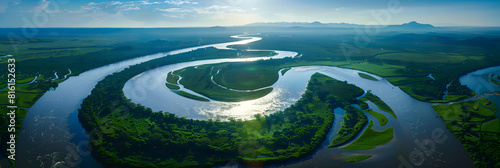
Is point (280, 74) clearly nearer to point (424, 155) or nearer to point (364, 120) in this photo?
point (364, 120)

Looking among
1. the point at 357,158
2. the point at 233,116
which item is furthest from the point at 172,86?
the point at 357,158

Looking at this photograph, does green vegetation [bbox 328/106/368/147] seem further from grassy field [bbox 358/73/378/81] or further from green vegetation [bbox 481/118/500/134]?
grassy field [bbox 358/73/378/81]

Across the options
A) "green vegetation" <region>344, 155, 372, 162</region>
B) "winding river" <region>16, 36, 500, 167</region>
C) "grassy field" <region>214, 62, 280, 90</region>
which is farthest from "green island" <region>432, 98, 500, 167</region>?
"grassy field" <region>214, 62, 280, 90</region>

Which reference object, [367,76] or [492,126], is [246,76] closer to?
[367,76]

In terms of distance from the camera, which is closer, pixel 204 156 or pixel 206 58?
pixel 204 156

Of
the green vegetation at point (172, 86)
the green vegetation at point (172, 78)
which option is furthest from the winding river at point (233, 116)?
the green vegetation at point (172, 78)

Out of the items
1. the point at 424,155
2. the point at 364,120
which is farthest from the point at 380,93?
the point at 424,155
